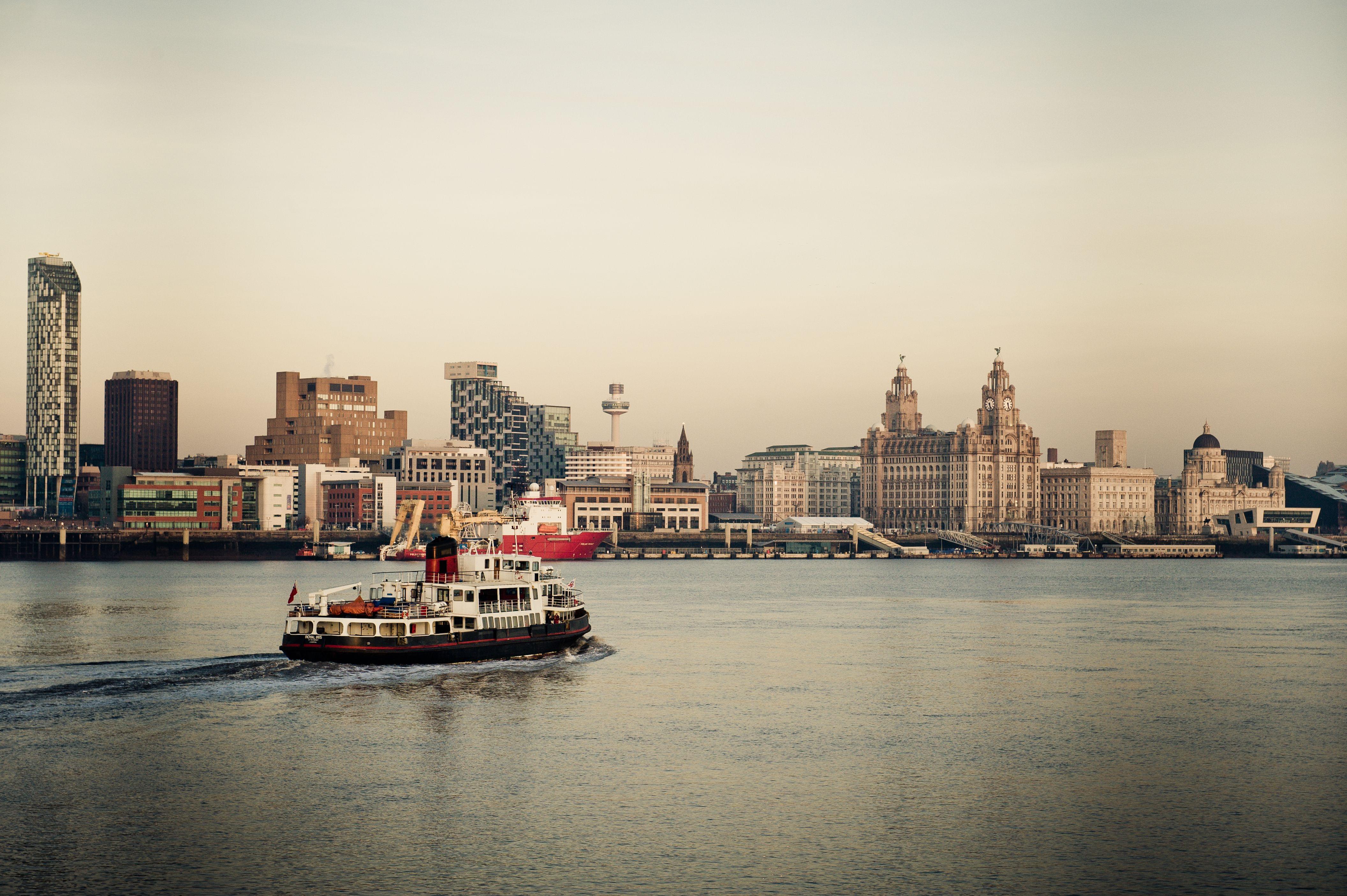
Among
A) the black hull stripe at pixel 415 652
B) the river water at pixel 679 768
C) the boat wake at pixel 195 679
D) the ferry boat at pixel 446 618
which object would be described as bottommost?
the river water at pixel 679 768

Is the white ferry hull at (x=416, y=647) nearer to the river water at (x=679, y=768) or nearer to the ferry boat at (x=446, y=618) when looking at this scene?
the ferry boat at (x=446, y=618)

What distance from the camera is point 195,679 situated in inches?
2660

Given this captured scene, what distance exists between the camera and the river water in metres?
38.8

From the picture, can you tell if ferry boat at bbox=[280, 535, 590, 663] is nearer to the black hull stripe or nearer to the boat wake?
the black hull stripe

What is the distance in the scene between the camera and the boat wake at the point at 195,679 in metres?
61.1

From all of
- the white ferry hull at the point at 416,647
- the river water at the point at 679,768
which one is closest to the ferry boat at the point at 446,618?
the white ferry hull at the point at 416,647

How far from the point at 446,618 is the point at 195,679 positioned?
13.7 meters

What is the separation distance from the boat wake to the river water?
0.33 meters

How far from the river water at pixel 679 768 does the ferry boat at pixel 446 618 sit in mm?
1284

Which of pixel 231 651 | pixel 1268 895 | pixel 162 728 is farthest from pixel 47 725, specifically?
pixel 1268 895

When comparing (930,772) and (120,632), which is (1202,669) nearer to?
(930,772)

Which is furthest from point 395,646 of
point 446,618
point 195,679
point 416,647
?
point 195,679

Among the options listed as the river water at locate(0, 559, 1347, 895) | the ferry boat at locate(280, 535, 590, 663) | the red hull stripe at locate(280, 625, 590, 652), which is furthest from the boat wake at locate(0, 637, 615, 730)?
the red hull stripe at locate(280, 625, 590, 652)

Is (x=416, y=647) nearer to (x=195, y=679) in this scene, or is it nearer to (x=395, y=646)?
(x=395, y=646)
